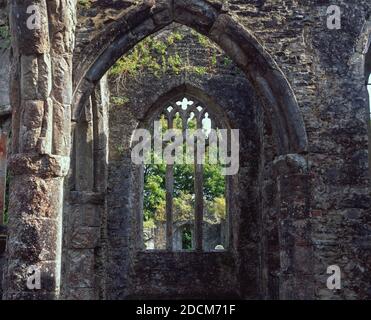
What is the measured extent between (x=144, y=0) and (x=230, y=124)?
392 centimetres

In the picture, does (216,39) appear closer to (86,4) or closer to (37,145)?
(86,4)

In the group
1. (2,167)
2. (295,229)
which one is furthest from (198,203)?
(295,229)

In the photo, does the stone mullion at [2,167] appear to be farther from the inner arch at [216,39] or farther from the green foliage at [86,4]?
the green foliage at [86,4]

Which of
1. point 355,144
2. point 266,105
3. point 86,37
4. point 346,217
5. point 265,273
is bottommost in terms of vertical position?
point 265,273

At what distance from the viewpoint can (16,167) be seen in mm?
4270

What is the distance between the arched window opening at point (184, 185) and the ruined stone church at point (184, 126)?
0.32ft

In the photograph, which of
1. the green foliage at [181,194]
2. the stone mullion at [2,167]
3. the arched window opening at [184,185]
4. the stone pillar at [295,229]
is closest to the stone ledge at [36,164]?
the stone pillar at [295,229]

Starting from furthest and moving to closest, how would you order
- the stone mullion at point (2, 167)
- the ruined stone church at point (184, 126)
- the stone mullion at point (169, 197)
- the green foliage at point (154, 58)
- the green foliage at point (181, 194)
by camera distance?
1. the green foliage at point (181, 194)
2. the stone mullion at point (169, 197)
3. the green foliage at point (154, 58)
4. the stone mullion at point (2, 167)
5. the ruined stone church at point (184, 126)

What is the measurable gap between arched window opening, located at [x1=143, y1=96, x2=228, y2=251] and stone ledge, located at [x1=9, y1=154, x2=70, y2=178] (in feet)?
18.8

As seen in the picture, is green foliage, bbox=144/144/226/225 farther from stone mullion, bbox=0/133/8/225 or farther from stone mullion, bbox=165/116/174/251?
stone mullion, bbox=0/133/8/225

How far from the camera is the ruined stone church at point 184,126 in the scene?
4309 mm

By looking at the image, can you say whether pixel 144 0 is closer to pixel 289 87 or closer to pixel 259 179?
pixel 289 87

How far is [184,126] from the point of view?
34.6 feet
